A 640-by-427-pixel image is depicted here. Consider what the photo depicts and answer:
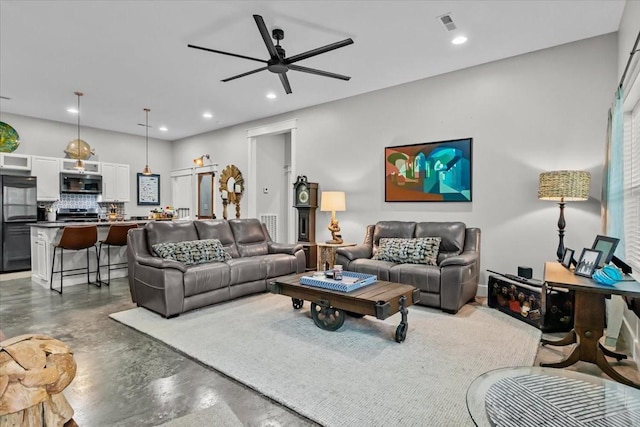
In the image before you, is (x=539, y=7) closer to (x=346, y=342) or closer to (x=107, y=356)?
(x=346, y=342)

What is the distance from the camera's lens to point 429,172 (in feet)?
15.3

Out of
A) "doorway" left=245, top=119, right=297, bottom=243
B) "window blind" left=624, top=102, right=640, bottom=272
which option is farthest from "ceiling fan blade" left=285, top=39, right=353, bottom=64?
"doorway" left=245, top=119, right=297, bottom=243

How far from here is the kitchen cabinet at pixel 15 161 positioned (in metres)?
6.09

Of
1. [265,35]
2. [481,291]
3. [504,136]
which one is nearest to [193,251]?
[265,35]

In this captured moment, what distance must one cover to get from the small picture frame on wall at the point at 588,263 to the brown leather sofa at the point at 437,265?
109 cm

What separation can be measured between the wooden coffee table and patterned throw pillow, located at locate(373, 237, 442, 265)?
0.96 meters

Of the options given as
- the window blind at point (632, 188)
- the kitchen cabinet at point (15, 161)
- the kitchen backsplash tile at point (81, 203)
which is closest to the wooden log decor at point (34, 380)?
the window blind at point (632, 188)

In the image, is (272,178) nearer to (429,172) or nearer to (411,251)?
(429,172)

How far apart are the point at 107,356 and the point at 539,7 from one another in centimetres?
463

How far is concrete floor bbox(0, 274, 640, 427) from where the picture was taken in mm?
1880

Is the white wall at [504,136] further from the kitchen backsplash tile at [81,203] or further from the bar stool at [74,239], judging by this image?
the kitchen backsplash tile at [81,203]

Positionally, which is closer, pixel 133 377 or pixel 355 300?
pixel 133 377

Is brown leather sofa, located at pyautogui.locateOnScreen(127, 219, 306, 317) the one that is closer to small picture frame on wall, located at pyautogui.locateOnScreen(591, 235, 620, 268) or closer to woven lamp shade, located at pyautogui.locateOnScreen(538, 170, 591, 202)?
woven lamp shade, located at pyautogui.locateOnScreen(538, 170, 591, 202)

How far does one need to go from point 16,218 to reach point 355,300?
648 centimetres
